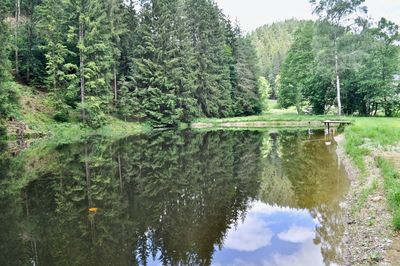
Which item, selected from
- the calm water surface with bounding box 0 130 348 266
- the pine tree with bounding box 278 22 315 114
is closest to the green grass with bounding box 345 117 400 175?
the calm water surface with bounding box 0 130 348 266

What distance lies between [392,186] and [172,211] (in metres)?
5.64

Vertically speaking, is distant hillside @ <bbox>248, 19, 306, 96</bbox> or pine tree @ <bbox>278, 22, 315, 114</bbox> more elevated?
distant hillside @ <bbox>248, 19, 306, 96</bbox>

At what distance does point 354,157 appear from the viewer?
46.9ft

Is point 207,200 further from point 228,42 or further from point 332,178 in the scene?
point 228,42

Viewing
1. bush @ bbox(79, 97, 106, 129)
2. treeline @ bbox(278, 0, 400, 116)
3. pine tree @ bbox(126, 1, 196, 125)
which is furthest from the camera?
pine tree @ bbox(126, 1, 196, 125)

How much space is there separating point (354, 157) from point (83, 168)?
11.6 m

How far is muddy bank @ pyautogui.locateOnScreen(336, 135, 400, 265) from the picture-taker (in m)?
5.67

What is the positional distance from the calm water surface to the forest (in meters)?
15.0

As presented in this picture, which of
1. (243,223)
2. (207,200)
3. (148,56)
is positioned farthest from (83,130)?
(243,223)

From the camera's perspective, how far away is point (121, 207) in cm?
962

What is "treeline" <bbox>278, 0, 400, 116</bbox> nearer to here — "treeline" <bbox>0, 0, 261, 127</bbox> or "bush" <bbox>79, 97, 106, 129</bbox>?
"treeline" <bbox>0, 0, 261, 127</bbox>

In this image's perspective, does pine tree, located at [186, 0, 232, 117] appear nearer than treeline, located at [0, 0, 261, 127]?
No

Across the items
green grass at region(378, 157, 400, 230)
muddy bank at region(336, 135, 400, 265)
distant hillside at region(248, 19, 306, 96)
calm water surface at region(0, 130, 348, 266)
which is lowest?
calm water surface at region(0, 130, 348, 266)

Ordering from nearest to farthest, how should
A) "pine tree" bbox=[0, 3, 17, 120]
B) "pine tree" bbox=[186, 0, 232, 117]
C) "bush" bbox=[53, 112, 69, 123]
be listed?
"pine tree" bbox=[0, 3, 17, 120], "bush" bbox=[53, 112, 69, 123], "pine tree" bbox=[186, 0, 232, 117]
